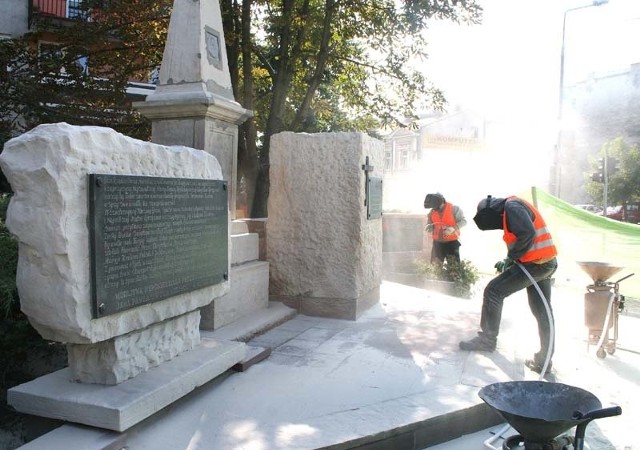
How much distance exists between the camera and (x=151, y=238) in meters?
3.33

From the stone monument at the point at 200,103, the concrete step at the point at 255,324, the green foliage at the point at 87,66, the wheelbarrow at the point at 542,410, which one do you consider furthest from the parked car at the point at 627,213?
the wheelbarrow at the point at 542,410

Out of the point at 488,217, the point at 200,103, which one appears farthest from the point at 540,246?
the point at 200,103

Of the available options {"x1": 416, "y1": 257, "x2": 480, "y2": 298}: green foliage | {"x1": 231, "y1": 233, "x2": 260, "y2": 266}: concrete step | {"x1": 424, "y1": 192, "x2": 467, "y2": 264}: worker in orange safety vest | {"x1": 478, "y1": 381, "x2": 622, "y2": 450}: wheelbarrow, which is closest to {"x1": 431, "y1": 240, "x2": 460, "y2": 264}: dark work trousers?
{"x1": 424, "y1": 192, "x2": 467, "y2": 264}: worker in orange safety vest

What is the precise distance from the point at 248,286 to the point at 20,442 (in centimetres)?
239

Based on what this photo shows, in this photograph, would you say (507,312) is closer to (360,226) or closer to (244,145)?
(360,226)

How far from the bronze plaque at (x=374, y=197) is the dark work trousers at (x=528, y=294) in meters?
1.82

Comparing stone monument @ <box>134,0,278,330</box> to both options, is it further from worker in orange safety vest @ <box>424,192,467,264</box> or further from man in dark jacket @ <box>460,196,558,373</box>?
worker in orange safety vest @ <box>424,192,467,264</box>

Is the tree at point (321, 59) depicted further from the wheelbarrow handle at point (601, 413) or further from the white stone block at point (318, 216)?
the wheelbarrow handle at point (601, 413)

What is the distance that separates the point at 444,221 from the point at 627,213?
26252 mm

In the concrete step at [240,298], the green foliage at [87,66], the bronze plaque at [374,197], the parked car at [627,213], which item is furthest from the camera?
the parked car at [627,213]

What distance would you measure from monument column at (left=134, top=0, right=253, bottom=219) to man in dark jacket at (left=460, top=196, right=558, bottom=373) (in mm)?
2702

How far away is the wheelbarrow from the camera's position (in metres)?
2.61

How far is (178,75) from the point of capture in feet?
17.3

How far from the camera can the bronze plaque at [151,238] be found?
2939mm
